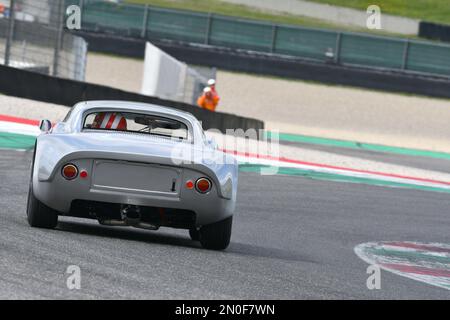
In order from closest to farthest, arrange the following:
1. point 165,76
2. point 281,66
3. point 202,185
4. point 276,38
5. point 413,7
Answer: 1. point 202,185
2. point 165,76
3. point 276,38
4. point 281,66
5. point 413,7

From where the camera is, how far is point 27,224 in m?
9.86

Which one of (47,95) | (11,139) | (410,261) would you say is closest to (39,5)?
(47,95)

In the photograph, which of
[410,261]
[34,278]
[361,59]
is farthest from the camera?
[361,59]

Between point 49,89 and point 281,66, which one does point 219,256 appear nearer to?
point 49,89

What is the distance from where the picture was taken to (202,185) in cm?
938

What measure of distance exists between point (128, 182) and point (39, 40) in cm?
1647

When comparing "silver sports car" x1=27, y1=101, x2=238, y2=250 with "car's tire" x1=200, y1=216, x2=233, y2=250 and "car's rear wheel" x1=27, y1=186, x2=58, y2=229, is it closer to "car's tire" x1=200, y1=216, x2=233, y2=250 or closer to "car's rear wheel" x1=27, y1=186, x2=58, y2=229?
"car's rear wheel" x1=27, y1=186, x2=58, y2=229

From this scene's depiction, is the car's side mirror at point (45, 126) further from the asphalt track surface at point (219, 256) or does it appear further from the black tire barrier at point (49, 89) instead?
the black tire barrier at point (49, 89)

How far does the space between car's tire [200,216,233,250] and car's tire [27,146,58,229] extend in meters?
1.21

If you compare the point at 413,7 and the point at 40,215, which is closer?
the point at 40,215

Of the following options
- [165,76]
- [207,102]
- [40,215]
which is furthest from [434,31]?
[40,215]

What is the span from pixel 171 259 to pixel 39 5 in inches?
701

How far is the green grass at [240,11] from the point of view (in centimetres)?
6047
